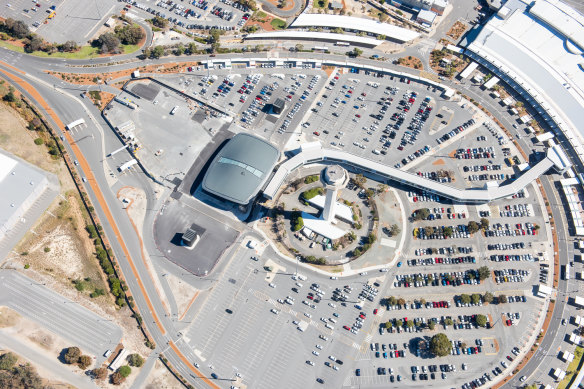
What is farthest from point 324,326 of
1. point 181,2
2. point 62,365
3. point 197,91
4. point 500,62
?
point 181,2

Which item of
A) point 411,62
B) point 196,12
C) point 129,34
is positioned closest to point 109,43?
point 129,34

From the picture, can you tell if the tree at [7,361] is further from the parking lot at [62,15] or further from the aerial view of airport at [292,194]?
the parking lot at [62,15]

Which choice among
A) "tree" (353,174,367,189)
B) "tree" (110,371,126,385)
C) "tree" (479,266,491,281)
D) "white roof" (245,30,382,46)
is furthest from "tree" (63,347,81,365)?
"white roof" (245,30,382,46)

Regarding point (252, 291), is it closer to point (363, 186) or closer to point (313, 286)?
point (313, 286)

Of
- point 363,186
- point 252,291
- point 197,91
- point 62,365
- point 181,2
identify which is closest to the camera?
point 62,365

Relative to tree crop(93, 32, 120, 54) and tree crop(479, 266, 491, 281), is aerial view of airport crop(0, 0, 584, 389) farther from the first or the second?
tree crop(93, 32, 120, 54)

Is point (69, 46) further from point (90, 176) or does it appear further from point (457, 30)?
point (457, 30)

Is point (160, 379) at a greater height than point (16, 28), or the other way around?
point (16, 28)
